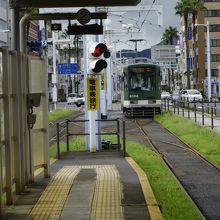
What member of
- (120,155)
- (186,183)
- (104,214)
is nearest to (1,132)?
A: (104,214)

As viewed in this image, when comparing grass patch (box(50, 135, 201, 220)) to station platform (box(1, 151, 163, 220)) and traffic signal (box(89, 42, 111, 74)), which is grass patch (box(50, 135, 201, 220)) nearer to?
station platform (box(1, 151, 163, 220))

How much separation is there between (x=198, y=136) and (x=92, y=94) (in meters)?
6.83

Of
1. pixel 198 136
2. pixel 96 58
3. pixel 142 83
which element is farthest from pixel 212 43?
pixel 96 58

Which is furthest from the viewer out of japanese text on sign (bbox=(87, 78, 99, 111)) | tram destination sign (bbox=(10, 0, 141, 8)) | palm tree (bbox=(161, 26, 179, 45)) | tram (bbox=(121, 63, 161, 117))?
palm tree (bbox=(161, 26, 179, 45))

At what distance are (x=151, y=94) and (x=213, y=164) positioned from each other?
22.9m

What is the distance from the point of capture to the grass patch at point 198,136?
18.8 m

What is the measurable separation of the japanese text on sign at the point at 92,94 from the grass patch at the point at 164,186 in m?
1.76

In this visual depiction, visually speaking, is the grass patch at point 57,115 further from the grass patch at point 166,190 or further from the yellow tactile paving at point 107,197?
the yellow tactile paving at point 107,197

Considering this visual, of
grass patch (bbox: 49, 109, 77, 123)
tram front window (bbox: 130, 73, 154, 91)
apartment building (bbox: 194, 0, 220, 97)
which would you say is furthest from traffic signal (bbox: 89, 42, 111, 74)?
apartment building (bbox: 194, 0, 220, 97)

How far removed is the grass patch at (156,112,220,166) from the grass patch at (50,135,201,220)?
1.82 metres

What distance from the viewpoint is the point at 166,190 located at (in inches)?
451

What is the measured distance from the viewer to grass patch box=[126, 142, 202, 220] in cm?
905

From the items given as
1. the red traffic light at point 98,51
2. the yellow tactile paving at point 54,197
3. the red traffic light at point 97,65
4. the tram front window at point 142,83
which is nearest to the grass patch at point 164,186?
the yellow tactile paving at point 54,197

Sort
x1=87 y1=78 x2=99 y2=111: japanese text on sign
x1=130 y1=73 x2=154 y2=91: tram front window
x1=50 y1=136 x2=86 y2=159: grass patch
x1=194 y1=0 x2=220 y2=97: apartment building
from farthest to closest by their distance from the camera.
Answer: x1=194 y1=0 x2=220 y2=97: apartment building
x1=130 y1=73 x2=154 y2=91: tram front window
x1=50 y1=136 x2=86 y2=159: grass patch
x1=87 y1=78 x2=99 y2=111: japanese text on sign
